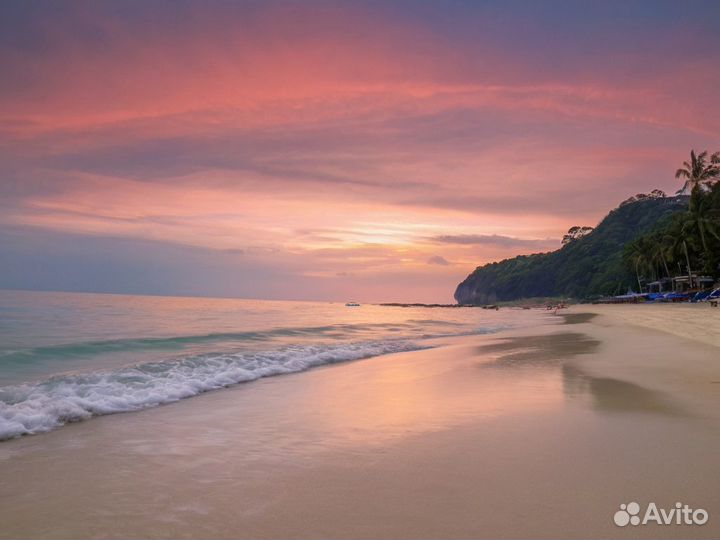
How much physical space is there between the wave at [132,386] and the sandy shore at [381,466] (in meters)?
0.45

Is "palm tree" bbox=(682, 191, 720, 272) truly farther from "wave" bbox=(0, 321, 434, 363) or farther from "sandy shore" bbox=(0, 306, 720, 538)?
"sandy shore" bbox=(0, 306, 720, 538)

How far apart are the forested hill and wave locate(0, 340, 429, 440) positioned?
122 metres

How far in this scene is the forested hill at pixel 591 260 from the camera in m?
136

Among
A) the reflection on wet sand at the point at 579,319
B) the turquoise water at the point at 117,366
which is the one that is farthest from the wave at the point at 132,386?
the reflection on wet sand at the point at 579,319

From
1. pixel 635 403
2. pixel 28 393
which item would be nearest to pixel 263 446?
pixel 635 403

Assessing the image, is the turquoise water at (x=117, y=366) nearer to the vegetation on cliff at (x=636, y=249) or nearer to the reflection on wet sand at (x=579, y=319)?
the reflection on wet sand at (x=579, y=319)

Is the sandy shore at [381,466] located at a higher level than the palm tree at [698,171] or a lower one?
lower

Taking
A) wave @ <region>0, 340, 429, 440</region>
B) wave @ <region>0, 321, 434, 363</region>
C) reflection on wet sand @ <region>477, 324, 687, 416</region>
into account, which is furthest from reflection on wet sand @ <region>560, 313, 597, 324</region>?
wave @ <region>0, 340, 429, 440</region>

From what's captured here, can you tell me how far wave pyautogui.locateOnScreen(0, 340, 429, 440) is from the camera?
650cm

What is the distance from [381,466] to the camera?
13.9 ft

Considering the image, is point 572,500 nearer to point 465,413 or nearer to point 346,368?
point 465,413

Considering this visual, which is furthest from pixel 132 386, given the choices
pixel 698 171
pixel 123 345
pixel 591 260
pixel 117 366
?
pixel 591 260

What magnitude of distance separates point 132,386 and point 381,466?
6730 millimetres

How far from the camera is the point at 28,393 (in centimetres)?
837
